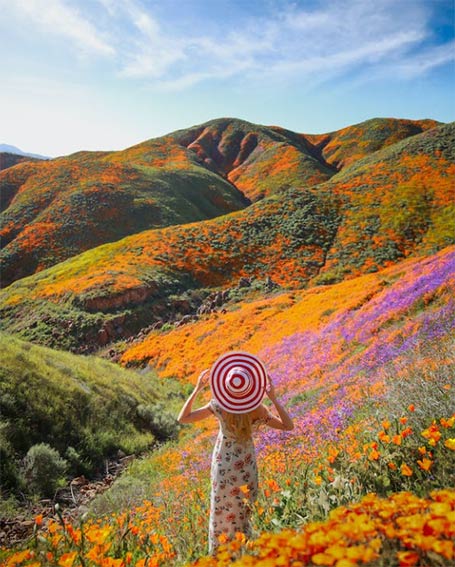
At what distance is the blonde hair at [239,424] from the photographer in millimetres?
3977

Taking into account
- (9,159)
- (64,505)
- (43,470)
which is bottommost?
(64,505)

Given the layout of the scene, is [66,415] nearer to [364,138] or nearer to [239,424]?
[239,424]

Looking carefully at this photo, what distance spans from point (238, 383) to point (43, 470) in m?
5.97

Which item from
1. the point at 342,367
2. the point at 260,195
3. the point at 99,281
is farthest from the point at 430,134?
the point at 342,367

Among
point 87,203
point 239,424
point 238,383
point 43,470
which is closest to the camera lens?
point 238,383

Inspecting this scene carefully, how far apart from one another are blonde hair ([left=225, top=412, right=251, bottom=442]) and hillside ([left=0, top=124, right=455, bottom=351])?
2418 centimetres

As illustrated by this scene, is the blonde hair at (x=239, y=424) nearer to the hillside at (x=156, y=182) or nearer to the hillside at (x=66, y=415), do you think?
the hillside at (x=66, y=415)

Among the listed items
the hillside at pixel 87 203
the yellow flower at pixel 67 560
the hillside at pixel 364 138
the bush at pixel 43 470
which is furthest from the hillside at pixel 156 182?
the yellow flower at pixel 67 560

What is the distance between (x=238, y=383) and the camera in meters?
3.79

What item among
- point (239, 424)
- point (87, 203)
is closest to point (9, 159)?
point (87, 203)

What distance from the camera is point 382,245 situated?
37.7 m

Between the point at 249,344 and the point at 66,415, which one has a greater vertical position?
the point at 66,415

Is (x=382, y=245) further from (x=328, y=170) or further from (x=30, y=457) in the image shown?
(x=328, y=170)

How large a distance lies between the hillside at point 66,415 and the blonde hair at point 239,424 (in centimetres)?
545
